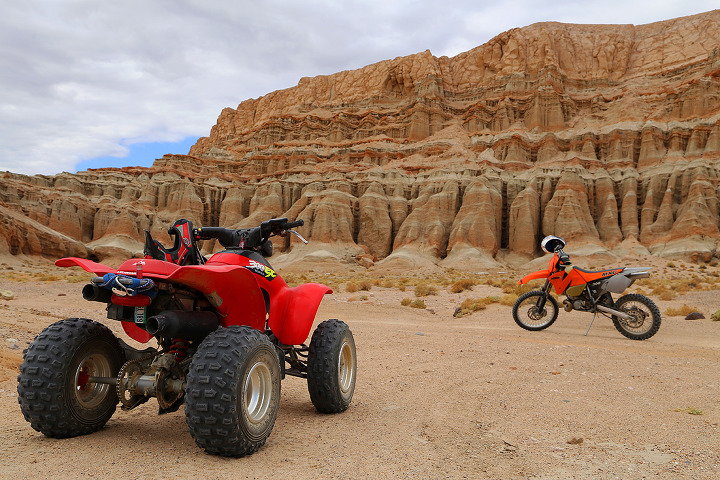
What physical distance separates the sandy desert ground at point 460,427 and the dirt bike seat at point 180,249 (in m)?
1.35

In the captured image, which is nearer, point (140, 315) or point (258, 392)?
point (140, 315)

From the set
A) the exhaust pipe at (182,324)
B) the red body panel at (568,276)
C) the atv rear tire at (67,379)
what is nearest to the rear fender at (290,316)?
the exhaust pipe at (182,324)

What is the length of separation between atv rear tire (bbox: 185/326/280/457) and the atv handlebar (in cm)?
116

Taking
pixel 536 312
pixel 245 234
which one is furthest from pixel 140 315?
pixel 536 312

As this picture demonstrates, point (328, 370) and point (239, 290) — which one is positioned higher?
point (239, 290)

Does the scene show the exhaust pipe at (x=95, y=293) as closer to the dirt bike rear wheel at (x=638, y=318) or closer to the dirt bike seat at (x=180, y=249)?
the dirt bike seat at (x=180, y=249)

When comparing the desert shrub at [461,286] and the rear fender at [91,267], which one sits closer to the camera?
the rear fender at [91,267]

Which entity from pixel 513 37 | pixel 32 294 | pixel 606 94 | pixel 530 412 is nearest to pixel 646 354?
pixel 530 412

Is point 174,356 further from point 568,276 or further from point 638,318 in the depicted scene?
point 638,318

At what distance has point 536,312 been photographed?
10.8 meters

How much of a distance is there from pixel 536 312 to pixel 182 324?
950 centimetres

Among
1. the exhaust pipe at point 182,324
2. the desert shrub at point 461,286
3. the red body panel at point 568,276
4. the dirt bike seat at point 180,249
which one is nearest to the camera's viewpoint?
the exhaust pipe at point 182,324

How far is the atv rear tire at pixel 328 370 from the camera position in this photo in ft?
13.5

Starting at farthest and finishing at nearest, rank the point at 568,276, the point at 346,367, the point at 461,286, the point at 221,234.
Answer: the point at 461,286
the point at 568,276
the point at 346,367
the point at 221,234
